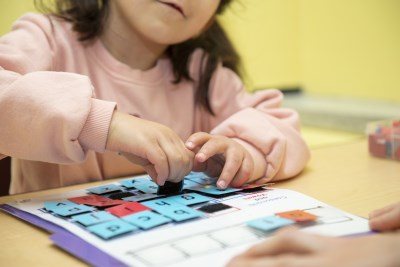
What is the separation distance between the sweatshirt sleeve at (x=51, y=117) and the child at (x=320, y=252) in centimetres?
27

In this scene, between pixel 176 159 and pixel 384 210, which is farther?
pixel 176 159

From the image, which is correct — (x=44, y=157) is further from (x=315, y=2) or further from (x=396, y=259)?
(x=315, y=2)

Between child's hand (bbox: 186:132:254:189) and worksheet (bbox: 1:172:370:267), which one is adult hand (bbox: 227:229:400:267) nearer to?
worksheet (bbox: 1:172:370:267)

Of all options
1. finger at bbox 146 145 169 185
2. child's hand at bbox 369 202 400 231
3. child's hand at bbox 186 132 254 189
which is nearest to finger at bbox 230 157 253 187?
child's hand at bbox 186 132 254 189

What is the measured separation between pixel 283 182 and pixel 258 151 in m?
0.06

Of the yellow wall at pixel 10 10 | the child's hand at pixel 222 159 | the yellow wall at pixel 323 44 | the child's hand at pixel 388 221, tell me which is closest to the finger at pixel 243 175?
the child's hand at pixel 222 159

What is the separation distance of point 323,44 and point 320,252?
146cm

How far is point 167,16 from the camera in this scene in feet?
2.65

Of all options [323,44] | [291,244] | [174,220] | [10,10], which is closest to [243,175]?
[174,220]

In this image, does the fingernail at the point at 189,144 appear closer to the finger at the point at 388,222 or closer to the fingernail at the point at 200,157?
the fingernail at the point at 200,157

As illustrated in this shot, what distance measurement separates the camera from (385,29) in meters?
1.47

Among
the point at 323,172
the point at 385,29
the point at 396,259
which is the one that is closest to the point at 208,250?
the point at 396,259

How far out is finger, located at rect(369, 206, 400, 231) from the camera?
458 millimetres

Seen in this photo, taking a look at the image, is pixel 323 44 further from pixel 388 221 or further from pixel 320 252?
pixel 320 252
